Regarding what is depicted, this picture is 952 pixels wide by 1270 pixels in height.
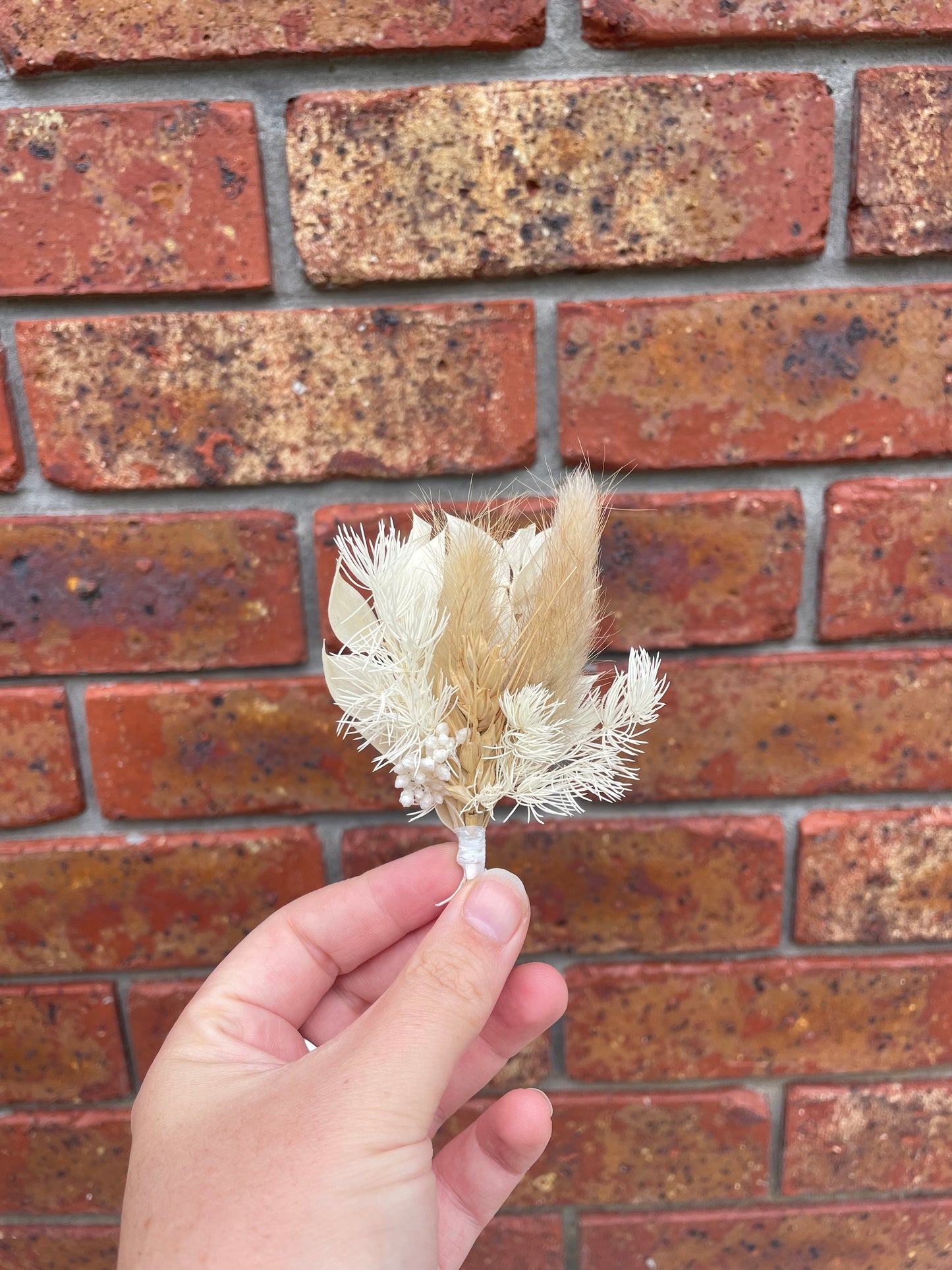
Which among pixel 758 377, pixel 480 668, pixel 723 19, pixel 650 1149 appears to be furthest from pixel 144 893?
pixel 723 19

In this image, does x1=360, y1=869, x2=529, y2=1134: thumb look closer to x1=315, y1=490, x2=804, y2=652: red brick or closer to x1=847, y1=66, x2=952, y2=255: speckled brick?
x1=315, y1=490, x2=804, y2=652: red brick

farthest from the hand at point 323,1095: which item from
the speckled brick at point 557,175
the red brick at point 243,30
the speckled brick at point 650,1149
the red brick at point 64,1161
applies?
the red brick at point 243,30

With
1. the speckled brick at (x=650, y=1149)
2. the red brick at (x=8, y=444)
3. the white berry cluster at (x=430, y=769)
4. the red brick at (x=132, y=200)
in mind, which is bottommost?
the speckled brick at (x=650, y=1149)

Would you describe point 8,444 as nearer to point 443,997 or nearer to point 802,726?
point 443,997

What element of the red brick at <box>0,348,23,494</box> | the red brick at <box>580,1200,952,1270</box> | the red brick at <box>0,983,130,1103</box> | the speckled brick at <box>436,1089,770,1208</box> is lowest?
the red brick at <box>580,1200,952,1270</box>

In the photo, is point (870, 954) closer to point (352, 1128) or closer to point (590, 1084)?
point (590, 1084)

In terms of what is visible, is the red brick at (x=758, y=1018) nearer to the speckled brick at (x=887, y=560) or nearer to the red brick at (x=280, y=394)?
the speckled brick at (x=887, y=560)

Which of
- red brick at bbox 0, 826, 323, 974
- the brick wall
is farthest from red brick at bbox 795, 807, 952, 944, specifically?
red brick at bbox 0, 826, 323, 974
